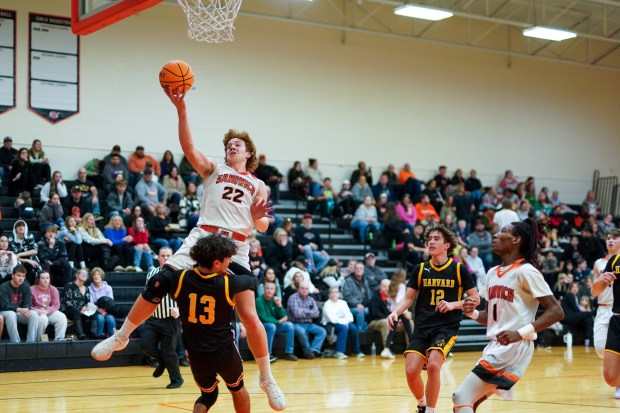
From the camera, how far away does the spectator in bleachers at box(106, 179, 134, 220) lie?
1719 cm

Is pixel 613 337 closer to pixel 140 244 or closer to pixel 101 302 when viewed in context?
pixel 101 302

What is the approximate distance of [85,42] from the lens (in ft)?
63.8

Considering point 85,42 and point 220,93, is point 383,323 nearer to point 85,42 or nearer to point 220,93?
point 220,93

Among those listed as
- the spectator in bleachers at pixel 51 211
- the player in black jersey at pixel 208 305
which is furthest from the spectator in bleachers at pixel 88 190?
the player in black jersey at pixel 208 305

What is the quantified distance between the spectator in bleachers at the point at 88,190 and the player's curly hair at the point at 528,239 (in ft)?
39.8

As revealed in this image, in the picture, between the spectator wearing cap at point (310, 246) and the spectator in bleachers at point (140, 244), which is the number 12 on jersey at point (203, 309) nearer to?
the spectator in bleachers at point (140, 244)

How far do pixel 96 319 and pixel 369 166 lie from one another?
36.9 feet

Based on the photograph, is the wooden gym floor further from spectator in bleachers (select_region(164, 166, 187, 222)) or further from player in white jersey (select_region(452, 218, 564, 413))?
spectator in bleachers (select_region(164, 166, 187, 222))

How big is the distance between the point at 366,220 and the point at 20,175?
319 inches

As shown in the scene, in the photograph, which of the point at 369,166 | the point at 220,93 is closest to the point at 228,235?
the point at 220,93

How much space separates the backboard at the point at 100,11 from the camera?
9.49 metres

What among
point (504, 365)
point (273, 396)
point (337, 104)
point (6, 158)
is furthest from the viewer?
point (337, 104)

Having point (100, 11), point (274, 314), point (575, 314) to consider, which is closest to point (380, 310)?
point (274, 314)

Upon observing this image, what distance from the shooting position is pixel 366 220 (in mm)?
20578
